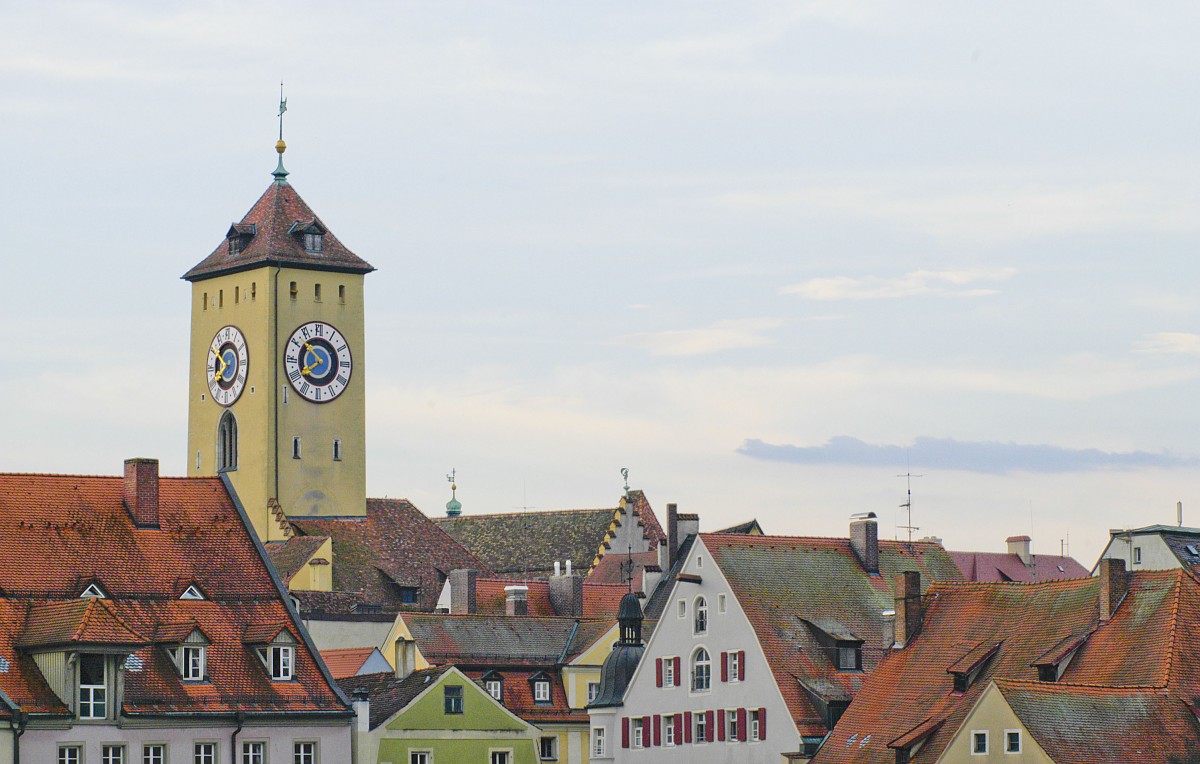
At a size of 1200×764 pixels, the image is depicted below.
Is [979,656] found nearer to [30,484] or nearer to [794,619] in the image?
[794,619]

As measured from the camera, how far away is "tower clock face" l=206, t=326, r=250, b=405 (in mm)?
139250

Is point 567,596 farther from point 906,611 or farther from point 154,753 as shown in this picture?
point 154,753

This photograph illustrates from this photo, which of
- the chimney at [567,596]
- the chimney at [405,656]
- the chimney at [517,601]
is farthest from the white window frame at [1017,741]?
the chimney at [567,596]

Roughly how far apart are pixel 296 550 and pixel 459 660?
1828cm

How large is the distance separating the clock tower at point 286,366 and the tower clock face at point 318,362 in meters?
0.05

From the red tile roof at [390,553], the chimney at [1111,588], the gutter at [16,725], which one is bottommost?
the gutter at [16,725]

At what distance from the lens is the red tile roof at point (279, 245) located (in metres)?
138

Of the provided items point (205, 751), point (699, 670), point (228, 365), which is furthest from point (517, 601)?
point (205, 751)

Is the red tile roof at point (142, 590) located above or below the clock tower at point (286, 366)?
below

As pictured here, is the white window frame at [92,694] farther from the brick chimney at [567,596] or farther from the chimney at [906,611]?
the brick chimney at [567,596]

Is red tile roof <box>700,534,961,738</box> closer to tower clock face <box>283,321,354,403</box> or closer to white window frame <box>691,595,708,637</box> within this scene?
white window frame <box>691,595,708,637</box>

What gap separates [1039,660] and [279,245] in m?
57.8

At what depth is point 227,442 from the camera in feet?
461

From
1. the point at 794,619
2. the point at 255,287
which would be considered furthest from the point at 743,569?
the point at 255,287
